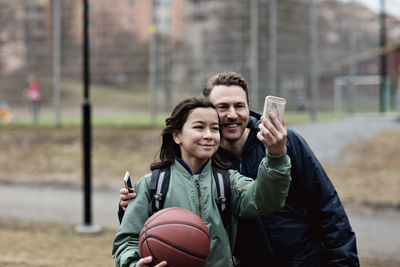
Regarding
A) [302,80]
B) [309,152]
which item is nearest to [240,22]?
[302,80]

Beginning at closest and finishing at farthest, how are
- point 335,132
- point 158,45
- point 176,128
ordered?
point 176,128, point 335,132, point 158,45

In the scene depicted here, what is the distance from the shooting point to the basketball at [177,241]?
2596mm

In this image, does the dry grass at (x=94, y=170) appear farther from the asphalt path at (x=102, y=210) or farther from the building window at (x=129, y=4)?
the building window at (x=129, y=4)

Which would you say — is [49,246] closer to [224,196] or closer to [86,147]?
[86,147]

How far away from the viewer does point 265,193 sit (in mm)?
2637

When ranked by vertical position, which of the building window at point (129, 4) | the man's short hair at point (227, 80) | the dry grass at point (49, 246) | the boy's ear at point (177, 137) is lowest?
the dry grass at point (49, 246)

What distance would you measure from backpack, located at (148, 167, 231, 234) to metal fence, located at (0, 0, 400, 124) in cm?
1176

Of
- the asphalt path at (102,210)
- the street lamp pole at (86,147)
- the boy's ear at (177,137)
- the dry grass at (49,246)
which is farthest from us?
the street lamp pole at (86,147)

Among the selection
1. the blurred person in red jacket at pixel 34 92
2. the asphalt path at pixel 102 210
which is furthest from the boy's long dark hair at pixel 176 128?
the blurred person in red jacket at pixel 34 92

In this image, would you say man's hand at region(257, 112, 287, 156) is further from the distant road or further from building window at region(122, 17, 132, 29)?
building window at region(122, 17, 132, 29)

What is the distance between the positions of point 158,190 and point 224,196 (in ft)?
1.14

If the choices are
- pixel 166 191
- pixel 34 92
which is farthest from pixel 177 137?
pixel 34 92

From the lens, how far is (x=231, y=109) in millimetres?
3074

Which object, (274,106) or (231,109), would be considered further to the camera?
(231,109)
